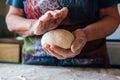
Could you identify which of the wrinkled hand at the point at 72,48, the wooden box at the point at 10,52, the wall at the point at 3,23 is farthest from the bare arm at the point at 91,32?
the wall at the point at 3,23

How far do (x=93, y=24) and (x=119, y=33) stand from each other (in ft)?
1.63

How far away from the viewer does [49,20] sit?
60 centimetres

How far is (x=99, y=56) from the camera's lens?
0.75m

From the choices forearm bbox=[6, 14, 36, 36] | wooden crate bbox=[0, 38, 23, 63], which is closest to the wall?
wooden crate bbox=[0, 38, 23, 63]

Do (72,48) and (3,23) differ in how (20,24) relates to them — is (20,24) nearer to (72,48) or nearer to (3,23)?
(72,48)

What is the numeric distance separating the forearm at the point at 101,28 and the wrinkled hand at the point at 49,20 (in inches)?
4.1

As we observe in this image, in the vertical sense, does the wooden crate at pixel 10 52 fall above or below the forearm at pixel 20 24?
below

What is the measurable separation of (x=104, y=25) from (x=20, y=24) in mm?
261

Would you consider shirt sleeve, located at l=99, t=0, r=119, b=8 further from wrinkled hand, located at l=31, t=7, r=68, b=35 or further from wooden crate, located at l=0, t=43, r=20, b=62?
wooden crate, located at l=0, t=43, r=20, b=62

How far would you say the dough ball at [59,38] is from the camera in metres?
0.63

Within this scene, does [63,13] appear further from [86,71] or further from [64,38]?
[86,71]

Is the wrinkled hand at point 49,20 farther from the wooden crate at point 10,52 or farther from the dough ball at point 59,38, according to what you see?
the wooden crate at point 10,52

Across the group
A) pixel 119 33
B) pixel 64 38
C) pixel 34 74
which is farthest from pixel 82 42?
pixel 119 33

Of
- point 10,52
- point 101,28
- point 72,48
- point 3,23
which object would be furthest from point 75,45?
point 3,23
